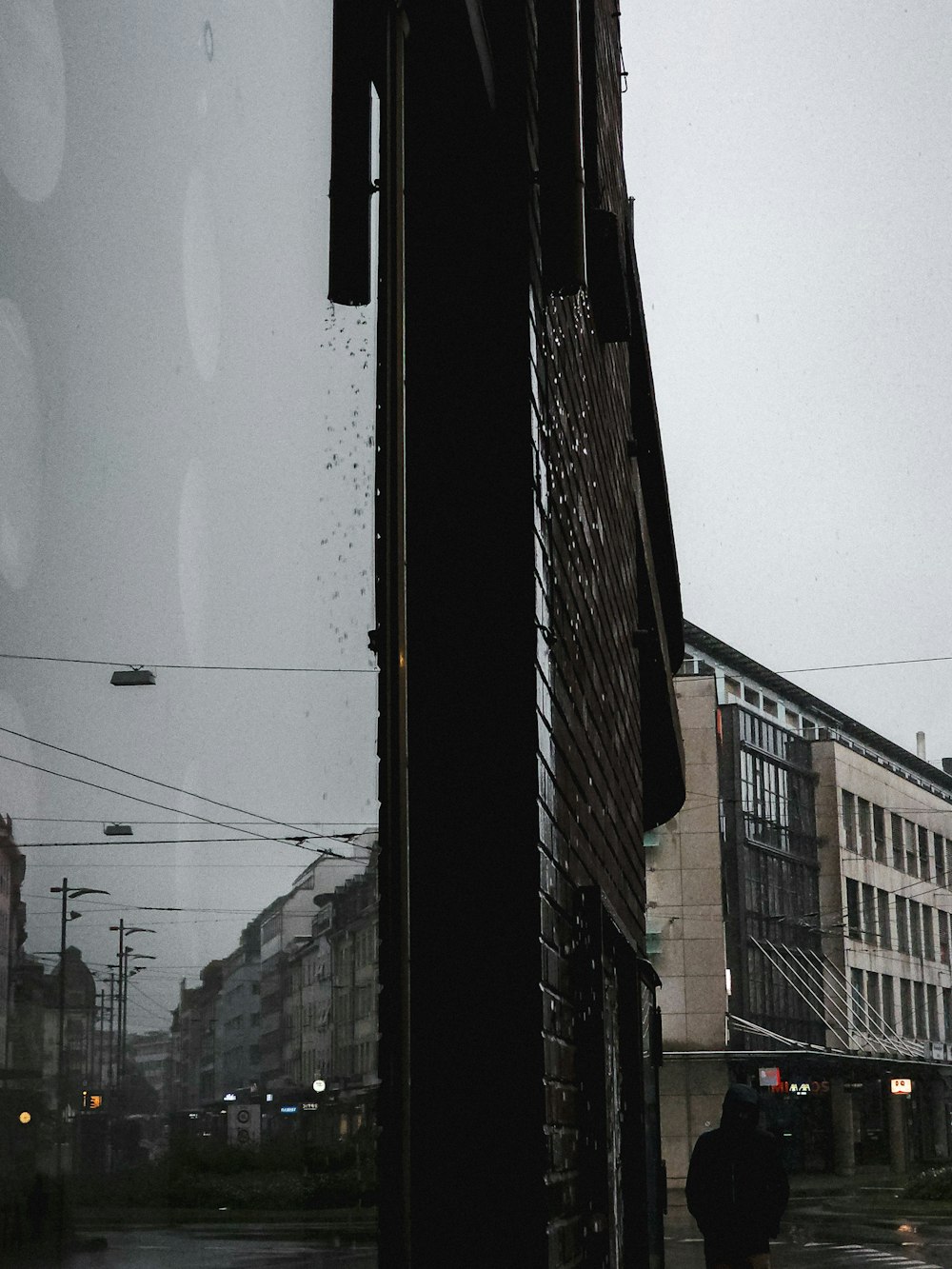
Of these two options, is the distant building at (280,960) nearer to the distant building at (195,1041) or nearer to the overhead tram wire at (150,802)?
the overhead tram wire at (150,802)

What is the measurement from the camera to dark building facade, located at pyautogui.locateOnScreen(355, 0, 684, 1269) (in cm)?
287

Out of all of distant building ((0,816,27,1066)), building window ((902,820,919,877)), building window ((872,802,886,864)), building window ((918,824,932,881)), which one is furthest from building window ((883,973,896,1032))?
distant building ((0,816,27,1066))

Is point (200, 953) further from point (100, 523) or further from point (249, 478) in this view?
point (249, 478)

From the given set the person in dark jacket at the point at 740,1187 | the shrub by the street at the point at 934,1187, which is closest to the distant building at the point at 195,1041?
the person in dark jacket at the point at 740,1187

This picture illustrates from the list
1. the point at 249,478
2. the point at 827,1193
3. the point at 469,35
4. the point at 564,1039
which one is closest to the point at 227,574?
the point at 249,478

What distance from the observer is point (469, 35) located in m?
3.60

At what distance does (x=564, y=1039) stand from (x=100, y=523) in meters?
2.68

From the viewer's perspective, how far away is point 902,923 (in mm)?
66062

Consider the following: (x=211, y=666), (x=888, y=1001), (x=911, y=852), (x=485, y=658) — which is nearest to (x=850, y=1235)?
(x=485, y=658)

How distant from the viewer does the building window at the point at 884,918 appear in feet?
208

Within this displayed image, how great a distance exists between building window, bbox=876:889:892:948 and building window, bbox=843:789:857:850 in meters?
3.44

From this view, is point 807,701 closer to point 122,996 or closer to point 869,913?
point 869,913

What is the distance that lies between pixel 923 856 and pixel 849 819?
8.93 m

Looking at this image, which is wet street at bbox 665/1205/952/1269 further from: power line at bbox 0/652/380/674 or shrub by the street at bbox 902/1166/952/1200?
power line at bbox 0/652/380/674
